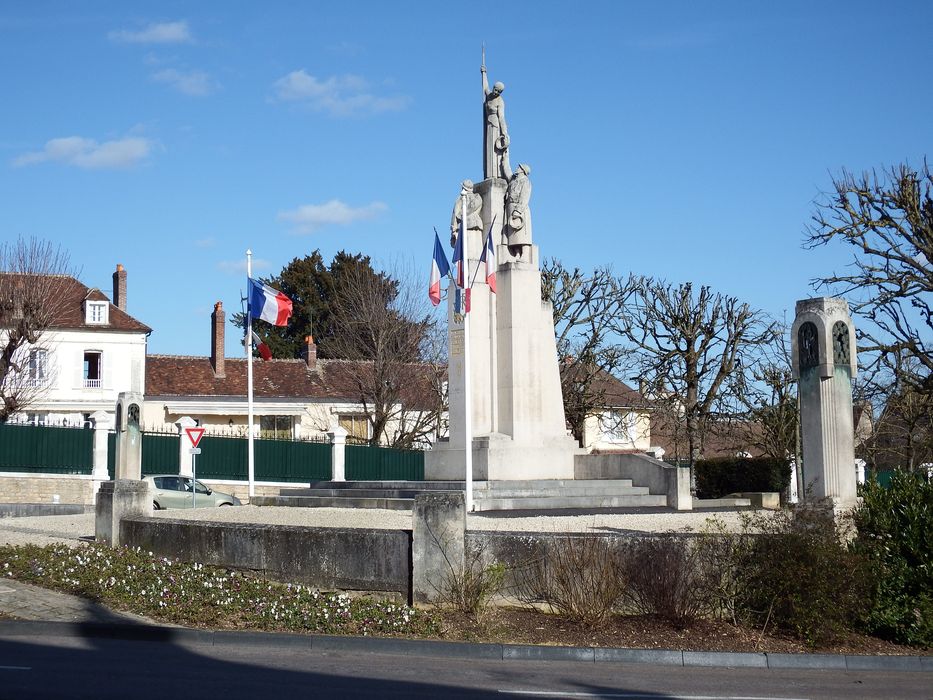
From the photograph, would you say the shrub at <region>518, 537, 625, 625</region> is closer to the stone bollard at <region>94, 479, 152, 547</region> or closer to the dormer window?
the stone bollard at <region>94, 479, 152, 547</region>

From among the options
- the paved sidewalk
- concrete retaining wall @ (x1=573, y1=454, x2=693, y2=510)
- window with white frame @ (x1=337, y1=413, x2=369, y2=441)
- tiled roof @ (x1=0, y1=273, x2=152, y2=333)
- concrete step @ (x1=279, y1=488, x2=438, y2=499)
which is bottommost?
the paved sidewalk

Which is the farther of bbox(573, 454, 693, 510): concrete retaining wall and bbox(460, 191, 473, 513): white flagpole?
bbox(573, 454, 693, 510): concrete retaining wall

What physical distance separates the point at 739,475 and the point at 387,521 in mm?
21995

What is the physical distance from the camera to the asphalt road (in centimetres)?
845

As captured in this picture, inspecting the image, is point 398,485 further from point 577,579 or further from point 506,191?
point 577,579

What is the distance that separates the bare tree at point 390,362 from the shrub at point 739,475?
43.9 feet

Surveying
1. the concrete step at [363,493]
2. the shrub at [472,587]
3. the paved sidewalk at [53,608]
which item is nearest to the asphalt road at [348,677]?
the paved sidewalk at [53,608]

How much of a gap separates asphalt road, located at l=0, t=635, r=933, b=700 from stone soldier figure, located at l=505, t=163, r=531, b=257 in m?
13.2

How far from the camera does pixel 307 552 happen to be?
42.6 ft

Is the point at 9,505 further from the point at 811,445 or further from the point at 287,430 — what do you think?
the point at 287,430

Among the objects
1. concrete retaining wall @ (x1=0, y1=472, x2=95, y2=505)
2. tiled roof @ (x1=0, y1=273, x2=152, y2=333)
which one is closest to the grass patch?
concrete retaining wall @ (x1=0, y1=472, x2=95, y2=505)

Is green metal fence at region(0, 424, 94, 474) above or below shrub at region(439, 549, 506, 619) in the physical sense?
above

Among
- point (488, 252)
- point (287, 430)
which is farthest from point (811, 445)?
point (287, 430)

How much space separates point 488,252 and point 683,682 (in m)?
13.1
